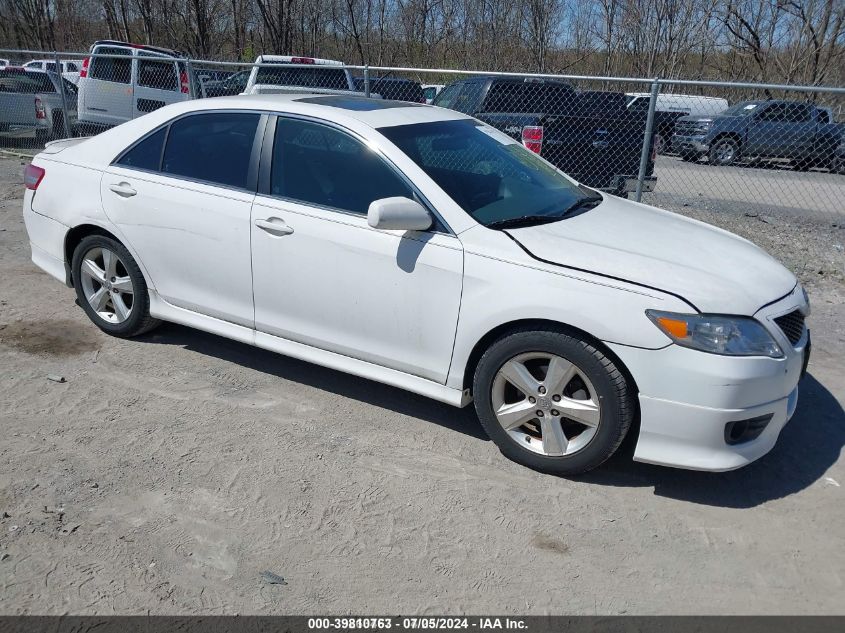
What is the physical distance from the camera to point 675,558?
3.06m

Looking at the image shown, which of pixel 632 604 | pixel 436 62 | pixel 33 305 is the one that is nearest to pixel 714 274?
pixel 632 604

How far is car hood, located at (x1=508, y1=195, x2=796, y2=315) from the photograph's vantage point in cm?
330

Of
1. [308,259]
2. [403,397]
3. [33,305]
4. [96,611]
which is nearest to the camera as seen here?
[96,611]

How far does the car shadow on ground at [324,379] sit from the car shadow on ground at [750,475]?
77 centimetres

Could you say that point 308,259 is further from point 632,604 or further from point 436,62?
point 436,62

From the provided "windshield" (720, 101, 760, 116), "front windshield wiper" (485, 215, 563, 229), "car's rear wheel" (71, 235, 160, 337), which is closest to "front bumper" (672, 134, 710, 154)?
"windshield" (720, 101, 760, 116)

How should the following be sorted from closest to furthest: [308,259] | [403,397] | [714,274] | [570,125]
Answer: [714,274] < [308,259] < [403,397] < [570,125]

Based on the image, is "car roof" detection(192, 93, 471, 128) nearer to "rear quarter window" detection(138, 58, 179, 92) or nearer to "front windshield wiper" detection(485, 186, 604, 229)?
"front windshield wiper" detection(485, 186, 604, 229)

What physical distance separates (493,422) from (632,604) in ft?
3.74

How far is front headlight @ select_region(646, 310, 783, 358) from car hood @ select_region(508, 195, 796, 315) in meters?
0.06

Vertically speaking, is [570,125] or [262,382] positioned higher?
[570,125]

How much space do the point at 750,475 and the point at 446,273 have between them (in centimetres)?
183

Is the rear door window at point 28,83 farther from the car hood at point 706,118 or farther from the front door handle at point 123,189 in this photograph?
the car hood at point 706,118

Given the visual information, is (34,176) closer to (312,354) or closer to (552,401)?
(312,354)
